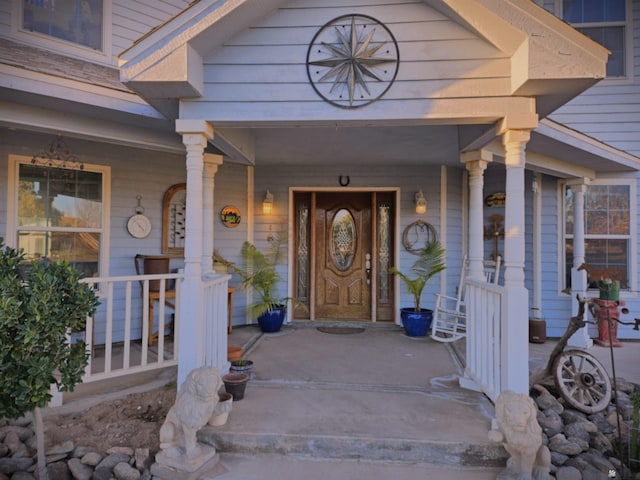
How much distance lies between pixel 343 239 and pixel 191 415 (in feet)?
13.1

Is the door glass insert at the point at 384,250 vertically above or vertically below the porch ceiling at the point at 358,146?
below

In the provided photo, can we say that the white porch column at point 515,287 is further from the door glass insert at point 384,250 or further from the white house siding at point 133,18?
the white house siding at point 133,18

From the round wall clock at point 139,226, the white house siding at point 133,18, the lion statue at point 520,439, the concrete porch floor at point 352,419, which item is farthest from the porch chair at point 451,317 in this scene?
the white house siding at point 133,18

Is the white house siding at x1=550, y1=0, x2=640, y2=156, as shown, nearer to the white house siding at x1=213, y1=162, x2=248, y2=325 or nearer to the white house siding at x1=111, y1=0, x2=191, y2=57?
the white house siding at x1=213, y1=162, x2=248, y2=325

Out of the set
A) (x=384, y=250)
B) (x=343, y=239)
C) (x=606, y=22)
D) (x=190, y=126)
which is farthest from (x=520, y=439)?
(x=606, y=22)

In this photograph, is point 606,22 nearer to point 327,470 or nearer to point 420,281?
point 420,281

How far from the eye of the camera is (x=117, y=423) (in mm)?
2703

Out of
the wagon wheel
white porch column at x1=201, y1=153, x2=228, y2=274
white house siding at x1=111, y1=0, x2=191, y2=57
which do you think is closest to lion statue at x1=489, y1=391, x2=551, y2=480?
the wagon wheel

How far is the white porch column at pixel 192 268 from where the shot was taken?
276 centimetres

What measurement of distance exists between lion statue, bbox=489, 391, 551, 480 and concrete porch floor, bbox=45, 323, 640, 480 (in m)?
0.14

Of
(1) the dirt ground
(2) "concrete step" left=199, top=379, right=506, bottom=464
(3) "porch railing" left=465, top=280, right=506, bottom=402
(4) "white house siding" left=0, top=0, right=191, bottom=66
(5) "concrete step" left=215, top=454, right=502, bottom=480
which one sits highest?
(4) "white house siding" left=0, top=0, right=191, bottom=66

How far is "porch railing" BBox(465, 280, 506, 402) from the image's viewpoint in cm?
278

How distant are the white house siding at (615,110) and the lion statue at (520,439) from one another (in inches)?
187

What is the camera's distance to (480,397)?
9.75 ft
